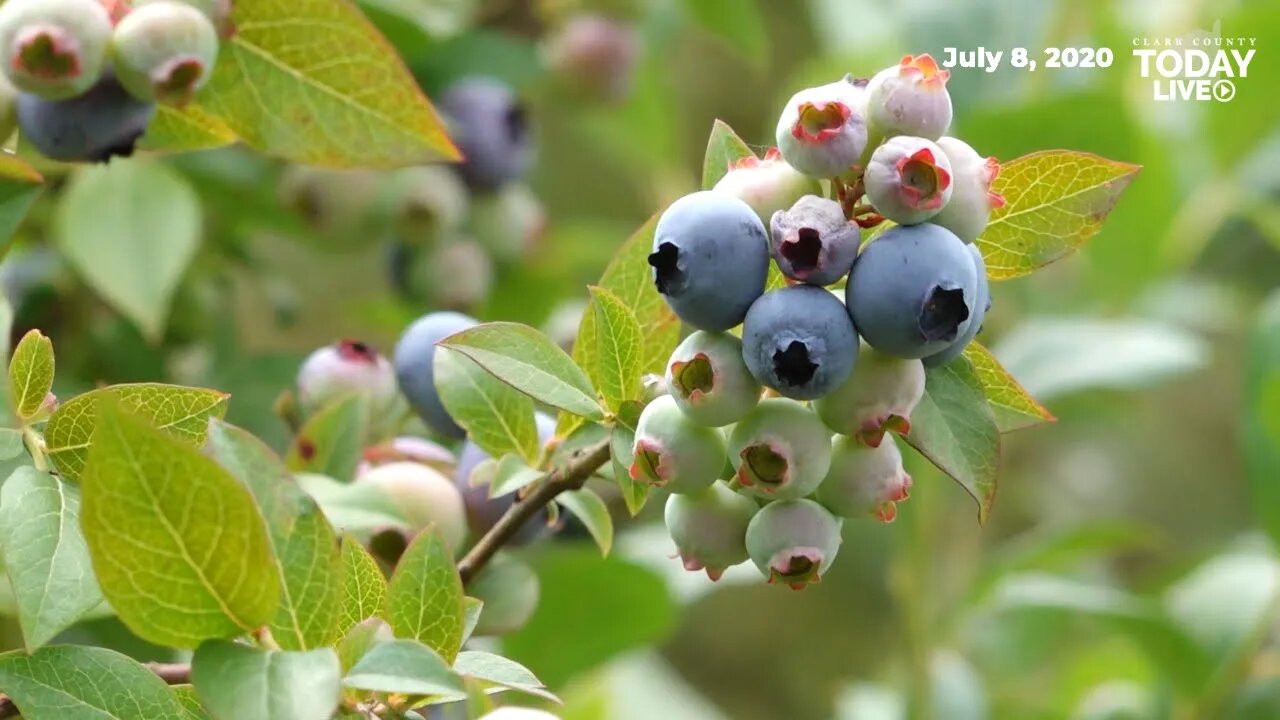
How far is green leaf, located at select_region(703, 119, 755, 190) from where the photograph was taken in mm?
506

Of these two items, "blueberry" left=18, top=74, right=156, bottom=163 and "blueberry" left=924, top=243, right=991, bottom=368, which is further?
"blueberry" left=18, top=74, right=156, bottom=163

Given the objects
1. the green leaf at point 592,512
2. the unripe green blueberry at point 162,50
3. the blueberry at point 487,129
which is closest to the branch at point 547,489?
the green leaf at point 592,512

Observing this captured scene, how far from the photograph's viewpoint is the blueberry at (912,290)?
42 cm

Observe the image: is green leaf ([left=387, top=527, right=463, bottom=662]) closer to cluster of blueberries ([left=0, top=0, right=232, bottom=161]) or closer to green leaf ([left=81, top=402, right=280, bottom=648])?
green leaf ([left=81, top=402, right=280, bottom=648])

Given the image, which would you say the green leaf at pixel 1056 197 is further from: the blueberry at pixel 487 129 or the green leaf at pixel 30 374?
the blueberry at pixel 487 129

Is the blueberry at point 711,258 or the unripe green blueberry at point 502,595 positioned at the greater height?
the blueberry at point 711,258

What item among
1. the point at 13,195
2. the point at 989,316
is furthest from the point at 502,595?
the point at 989,316

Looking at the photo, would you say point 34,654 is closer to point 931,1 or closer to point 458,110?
point 458,110

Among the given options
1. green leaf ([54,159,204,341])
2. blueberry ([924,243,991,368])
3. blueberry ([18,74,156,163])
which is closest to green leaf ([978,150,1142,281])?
blueberry ([924,243,991,368])

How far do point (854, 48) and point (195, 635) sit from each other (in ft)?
4.67

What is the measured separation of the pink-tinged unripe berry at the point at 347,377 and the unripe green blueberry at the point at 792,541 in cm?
27

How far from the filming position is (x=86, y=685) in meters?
0.45

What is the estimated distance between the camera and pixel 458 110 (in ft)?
3.38

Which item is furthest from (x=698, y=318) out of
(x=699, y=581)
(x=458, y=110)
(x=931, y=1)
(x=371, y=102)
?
(x=931, y=1)
